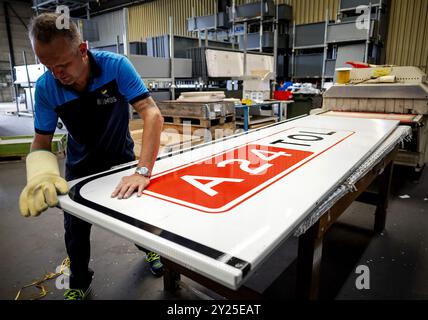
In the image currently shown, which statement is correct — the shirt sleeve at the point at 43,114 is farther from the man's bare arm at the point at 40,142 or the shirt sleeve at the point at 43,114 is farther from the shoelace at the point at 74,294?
the shoelace at the point at 74,294

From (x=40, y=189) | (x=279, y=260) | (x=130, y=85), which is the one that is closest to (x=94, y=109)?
(x=130, y=85)

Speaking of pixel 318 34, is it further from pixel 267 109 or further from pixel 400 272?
pixel 400 272

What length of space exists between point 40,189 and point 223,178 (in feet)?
2.12

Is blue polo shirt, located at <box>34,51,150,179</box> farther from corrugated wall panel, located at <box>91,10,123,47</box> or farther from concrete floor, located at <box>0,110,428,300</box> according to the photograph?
corrugated wall panel, located at <box>91,10,123,47</box>

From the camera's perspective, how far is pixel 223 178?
1.17 m

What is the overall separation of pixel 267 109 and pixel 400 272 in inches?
186

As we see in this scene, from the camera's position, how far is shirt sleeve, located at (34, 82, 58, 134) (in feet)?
4.31

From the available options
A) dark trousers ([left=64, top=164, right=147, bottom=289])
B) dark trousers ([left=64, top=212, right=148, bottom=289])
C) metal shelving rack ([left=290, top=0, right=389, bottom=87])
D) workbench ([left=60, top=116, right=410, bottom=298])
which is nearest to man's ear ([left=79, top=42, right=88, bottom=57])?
workbench ([left=60, top=116, right=410, bottom=298])

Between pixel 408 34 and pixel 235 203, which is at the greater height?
pixel 408 34

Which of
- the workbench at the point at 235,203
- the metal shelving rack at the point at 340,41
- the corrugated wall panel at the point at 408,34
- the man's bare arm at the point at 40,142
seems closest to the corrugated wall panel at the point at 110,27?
the metal shelving rack at the point at 340,41

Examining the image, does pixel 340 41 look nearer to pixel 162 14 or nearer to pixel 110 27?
pixel 162 14

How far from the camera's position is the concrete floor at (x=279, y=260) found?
1.71 m

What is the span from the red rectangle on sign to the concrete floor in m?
0.83

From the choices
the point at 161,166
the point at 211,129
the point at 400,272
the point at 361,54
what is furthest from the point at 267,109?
the point at 161,166
